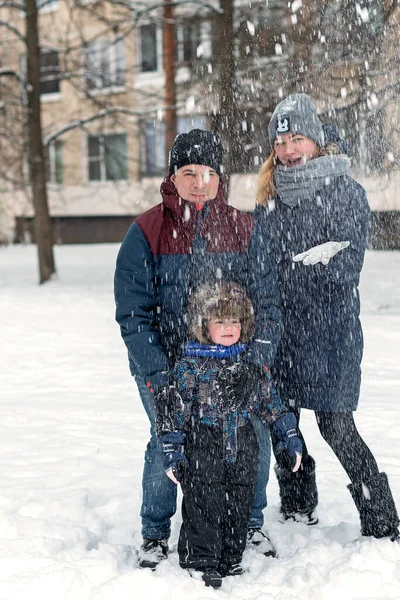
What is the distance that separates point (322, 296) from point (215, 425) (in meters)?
0.73

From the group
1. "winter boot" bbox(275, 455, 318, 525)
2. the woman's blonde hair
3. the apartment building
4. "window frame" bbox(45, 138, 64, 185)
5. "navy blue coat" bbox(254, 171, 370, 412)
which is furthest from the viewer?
"window frame" bbox(45, 138, 64, 185)

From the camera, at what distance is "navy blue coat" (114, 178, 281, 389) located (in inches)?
117

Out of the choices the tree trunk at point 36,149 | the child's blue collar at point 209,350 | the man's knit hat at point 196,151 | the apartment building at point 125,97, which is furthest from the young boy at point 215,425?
the tree trunk at point 36,149

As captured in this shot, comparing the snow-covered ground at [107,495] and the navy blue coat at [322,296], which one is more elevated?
the navy blue coat at [322,296]

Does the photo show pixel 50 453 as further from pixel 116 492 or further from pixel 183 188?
pixel 183 188

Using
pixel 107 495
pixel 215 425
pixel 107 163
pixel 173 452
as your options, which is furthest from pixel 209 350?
pixel 107 163

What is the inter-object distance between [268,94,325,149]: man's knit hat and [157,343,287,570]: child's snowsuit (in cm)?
95

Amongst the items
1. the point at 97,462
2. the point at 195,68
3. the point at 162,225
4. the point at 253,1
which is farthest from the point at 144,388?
the point at 253,1

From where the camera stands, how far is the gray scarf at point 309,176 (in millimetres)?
3123

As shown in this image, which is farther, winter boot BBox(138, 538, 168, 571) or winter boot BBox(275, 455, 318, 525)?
winter boot BBox(275, 455, 318, 525)

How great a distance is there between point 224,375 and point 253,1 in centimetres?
1024

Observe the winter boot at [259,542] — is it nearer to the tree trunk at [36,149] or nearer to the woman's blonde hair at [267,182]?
the woman's blonde hair at [267,182]

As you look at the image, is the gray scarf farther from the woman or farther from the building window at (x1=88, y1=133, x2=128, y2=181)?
the building window at (x1=88, y1=133, x2=128, y2=181)

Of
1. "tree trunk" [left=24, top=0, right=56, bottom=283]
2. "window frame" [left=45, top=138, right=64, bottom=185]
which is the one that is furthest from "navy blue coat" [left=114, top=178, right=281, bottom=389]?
"window frame" [left=45, top=138, right=64, bottom=185]
